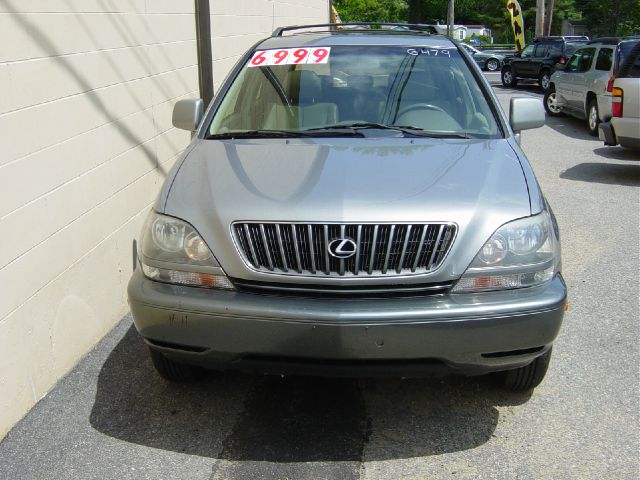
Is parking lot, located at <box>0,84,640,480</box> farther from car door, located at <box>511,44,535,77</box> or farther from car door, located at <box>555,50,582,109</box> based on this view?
car door, located at <box>511,44,535,77</box>

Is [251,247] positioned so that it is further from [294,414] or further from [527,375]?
[527,375]

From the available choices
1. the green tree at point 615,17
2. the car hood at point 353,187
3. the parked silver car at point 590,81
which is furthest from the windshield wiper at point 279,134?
the green tree at point 615,17

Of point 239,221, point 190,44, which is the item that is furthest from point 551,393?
point 190,44

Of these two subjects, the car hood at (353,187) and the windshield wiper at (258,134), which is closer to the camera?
the car hood at (353,187)

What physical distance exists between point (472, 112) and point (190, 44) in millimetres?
3106

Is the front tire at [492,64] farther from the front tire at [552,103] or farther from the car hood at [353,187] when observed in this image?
the car hood at [353,187]

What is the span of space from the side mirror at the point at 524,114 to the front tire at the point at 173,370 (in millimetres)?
2381

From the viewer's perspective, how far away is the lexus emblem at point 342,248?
10.6ft

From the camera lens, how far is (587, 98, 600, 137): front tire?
534 inches

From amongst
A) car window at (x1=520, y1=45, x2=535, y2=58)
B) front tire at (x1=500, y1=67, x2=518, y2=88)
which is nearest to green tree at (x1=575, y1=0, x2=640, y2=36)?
front tire at (x1=500, y1=67, x2=518, y2=88)

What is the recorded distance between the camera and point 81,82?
4.45m

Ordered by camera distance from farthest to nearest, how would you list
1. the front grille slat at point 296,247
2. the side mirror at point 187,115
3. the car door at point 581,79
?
the car door at point 581,79, the side mirror at point 187,115, the front grille slat at point 296,247

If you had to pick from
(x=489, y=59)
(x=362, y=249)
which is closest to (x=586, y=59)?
(x=362, y=249)

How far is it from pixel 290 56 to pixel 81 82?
129 cm
